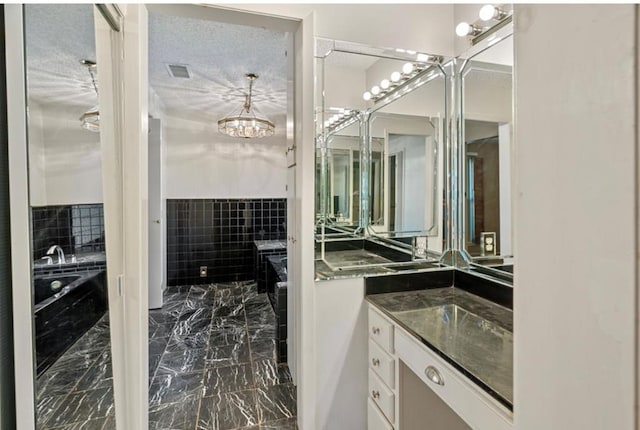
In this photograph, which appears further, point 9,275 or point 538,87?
point 9,275

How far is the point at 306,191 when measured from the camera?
1561 mm

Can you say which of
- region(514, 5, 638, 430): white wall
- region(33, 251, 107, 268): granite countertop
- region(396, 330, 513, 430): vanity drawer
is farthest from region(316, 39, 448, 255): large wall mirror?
region(514, 5, 638, 430): white wall

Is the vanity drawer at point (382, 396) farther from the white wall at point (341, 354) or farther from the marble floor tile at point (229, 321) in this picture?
the marble floor tile at point (229, 321)

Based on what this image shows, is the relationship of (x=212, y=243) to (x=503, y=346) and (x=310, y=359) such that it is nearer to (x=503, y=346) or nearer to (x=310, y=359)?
(x=310, y=359)

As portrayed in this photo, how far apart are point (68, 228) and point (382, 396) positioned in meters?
1.52

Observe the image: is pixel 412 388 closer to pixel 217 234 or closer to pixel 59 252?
pixel 59 252

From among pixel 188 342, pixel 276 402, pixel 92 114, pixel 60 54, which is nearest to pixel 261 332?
pixel 188 342

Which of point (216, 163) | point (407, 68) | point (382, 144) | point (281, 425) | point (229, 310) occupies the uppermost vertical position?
point (407, 68)

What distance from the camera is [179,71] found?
312cm

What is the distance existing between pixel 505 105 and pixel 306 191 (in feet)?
3.78

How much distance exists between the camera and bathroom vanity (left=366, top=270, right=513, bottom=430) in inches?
38.1

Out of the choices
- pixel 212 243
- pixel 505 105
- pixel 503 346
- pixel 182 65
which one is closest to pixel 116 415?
pixel 503 346

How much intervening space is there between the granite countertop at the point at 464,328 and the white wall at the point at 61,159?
1.37m

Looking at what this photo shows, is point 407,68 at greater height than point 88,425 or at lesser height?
greater
